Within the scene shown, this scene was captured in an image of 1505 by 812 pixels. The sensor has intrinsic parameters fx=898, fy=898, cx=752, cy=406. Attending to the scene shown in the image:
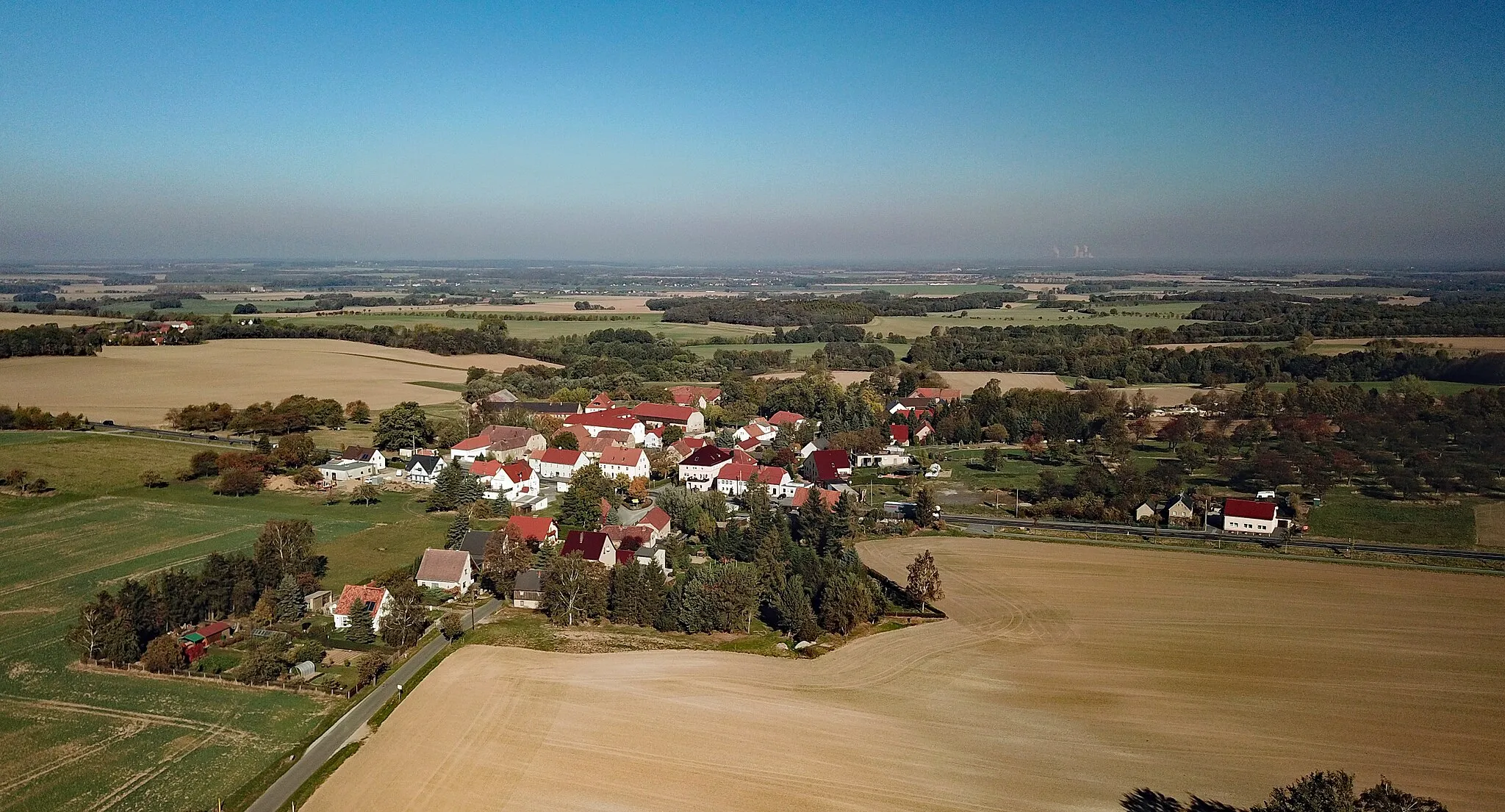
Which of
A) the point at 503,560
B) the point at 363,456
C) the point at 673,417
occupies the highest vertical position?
the point at 673,417

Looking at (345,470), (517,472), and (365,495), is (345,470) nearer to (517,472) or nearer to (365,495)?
(365,495)

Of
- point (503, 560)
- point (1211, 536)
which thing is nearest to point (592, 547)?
point (503, 560)

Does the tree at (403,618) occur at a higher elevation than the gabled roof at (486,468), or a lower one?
lower

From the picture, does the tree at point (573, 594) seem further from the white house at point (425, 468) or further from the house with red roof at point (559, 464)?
the house with red roof at point (559, 464)

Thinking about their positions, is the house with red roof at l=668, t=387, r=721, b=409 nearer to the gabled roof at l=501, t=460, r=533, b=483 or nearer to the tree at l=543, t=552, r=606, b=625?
the gabled roof at l=501, t=460, r=533, b=483

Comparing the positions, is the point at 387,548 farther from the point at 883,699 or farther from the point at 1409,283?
the point at 1409,283

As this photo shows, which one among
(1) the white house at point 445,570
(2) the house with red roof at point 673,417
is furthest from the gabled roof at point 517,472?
(2) the house with red roof at point 673,417

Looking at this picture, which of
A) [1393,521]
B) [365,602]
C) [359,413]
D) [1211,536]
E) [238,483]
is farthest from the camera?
[359,413]
